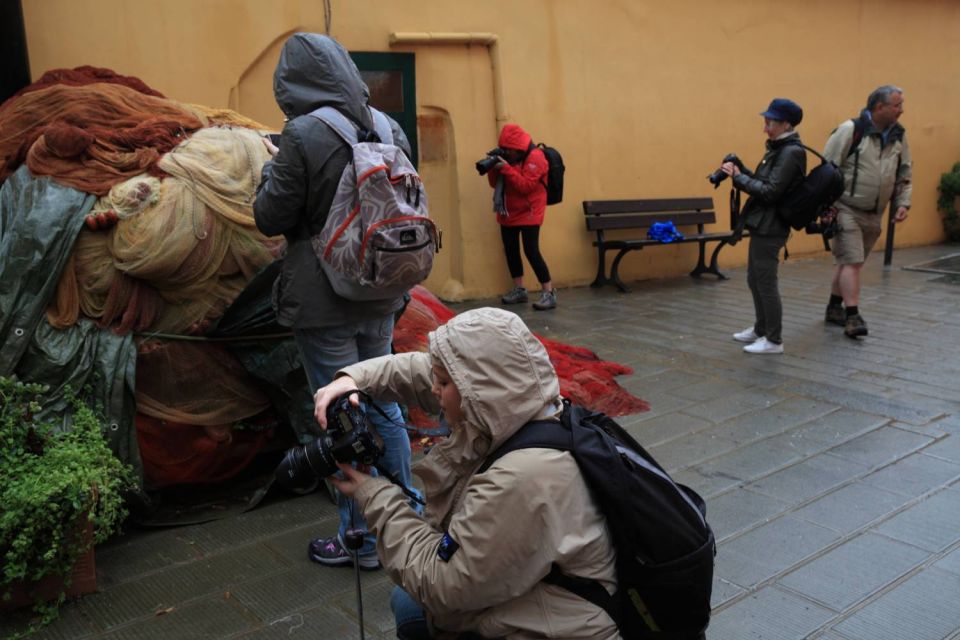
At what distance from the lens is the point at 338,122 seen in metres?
3.07

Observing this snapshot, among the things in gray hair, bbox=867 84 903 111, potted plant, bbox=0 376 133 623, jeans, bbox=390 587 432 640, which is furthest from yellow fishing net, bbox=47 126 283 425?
gray hair, bbox=867 84 903 111

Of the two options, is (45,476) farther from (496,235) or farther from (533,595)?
(496,235)

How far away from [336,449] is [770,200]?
16.0 feet

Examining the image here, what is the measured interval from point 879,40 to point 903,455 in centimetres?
945

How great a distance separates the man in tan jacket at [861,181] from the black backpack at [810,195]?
2.74 ft

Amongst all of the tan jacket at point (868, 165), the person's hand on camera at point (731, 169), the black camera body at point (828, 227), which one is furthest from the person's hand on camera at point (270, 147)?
the tan jacket at point (868, 165)

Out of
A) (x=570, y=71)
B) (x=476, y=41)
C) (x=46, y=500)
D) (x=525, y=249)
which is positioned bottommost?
(x=46, y=500)

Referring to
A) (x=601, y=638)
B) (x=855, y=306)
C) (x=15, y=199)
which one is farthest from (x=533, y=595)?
(x=855, y=306)

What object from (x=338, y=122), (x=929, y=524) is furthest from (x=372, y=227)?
(x=929, y=524)

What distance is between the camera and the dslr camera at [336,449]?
6.81ft

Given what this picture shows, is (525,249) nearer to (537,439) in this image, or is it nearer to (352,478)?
(352,478)

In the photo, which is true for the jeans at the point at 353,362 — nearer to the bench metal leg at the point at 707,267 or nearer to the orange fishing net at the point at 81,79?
the orange fishing net at the point at 81,79

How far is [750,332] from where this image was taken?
6.87 m

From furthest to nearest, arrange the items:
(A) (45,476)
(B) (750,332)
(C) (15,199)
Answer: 1. (B) (750,332)
2. (C) (15,199)
3. (A) (45,476)
